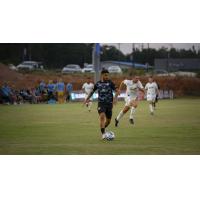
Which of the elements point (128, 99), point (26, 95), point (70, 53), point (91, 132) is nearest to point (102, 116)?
point (91, 132)

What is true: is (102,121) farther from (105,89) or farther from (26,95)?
(26,95)

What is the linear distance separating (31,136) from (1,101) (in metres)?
1.25

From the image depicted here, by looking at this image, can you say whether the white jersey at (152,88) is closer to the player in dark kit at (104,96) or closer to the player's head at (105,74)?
the player in dark kit at (104,96)

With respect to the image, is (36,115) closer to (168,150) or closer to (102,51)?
(102,51)

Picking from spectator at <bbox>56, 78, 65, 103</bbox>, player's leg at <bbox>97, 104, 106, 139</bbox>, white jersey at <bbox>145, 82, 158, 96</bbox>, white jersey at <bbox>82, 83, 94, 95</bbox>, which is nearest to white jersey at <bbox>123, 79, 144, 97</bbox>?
white jersey at <bbox>145, 82, 158, 96</bbox>

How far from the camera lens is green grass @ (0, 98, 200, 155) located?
16.8 meters

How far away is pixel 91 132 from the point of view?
1845cm

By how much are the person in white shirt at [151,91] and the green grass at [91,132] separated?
34 centimetres

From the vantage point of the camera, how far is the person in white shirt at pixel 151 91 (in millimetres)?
19266

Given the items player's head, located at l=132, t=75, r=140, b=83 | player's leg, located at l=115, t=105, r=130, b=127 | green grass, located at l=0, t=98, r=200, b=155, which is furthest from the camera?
player's head, located at l=132, t=75, r=140, b=83

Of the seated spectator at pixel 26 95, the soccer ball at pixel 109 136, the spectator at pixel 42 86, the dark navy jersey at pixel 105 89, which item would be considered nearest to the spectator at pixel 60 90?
the spectator at pixel 42 86

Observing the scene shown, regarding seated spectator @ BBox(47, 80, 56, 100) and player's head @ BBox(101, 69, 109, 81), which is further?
seated spectator @ BBox(47, 80, 56, 100)

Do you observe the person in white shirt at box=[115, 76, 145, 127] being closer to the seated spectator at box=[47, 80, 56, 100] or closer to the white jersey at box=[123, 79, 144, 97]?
the white jersey at box=[123, 79, 144, 97]
